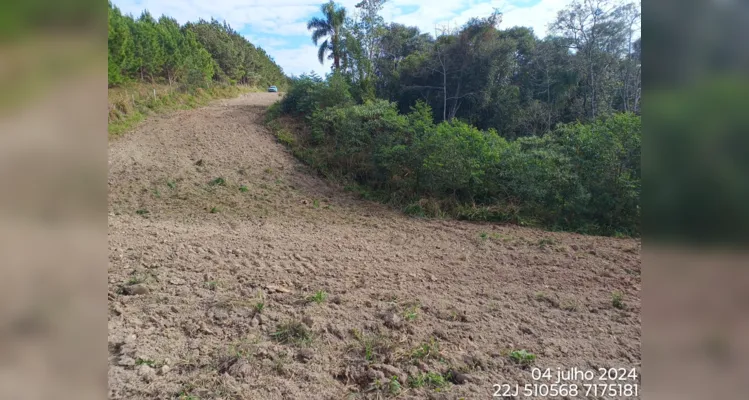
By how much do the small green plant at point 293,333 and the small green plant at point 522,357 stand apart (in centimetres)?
147

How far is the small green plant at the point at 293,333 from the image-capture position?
2916 millimetres

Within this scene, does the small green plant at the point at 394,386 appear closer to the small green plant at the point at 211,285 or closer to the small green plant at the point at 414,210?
the small green plant at the point at 211,285

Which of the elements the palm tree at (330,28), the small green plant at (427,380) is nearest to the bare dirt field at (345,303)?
the small green plant at (427,380)

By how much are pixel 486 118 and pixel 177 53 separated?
52.3ft

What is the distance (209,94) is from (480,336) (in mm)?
22400

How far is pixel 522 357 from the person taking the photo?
2.73 meters

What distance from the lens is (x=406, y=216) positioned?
26.8ft

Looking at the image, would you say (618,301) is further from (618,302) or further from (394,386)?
(394,386)

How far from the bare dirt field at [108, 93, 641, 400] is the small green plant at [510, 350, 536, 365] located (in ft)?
0.05

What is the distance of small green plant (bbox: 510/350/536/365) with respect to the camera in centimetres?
269

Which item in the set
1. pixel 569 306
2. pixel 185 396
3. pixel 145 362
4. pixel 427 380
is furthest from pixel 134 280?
pixel 569 306

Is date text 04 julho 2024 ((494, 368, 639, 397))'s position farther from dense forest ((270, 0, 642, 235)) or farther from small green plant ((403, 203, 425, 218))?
small green plant ((403, 203, 425, 218))
